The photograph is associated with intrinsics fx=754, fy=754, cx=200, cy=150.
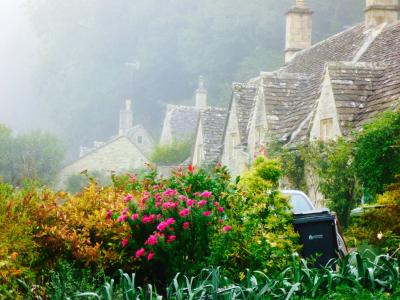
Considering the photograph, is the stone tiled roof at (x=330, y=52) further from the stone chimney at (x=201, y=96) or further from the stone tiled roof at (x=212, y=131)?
the stone chimney at (x=201, y=96)

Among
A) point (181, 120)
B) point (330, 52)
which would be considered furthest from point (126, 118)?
point (330, 52)

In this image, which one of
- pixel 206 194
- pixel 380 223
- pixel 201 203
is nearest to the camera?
pixel 201 203

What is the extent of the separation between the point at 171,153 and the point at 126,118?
1950 cm

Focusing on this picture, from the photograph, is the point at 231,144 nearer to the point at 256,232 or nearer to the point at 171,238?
the point at 256,232

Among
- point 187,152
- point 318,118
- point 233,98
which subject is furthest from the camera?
point 187,152

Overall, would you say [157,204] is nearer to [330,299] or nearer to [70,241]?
[70,241]

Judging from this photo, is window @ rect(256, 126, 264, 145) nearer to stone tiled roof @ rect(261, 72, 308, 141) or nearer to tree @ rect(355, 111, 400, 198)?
stone tiled roof @ rect(261, 72, 308, 141)

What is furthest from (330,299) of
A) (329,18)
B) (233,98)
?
(329,18)

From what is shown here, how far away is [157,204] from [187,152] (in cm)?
4675

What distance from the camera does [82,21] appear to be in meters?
79.9

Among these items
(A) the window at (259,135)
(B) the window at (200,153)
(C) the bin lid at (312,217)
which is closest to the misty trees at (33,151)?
(B) the window at (200,153)

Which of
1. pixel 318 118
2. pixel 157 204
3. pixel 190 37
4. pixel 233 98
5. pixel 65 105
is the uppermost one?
pixel 190 37

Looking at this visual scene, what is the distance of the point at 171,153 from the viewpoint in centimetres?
5472

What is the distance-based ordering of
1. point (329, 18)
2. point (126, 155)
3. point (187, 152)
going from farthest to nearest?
point (329, 18), point (126, 155), point (187, 152)
